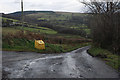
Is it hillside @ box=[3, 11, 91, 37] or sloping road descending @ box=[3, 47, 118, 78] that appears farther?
hillside @ box=[3, 11, 91, 37]

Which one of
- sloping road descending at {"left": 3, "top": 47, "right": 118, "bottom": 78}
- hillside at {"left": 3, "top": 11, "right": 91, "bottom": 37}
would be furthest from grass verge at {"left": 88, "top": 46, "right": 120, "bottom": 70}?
hillside at {"left": 3, "top": 11, "right": 91, "bottom": 37}

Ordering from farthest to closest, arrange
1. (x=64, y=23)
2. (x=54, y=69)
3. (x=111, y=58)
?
(x=64, y=23) < (x=111, y=58) < (x=54, y=69)

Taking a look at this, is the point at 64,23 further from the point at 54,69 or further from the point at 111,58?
the point at 54,69

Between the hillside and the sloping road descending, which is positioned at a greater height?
the hillside

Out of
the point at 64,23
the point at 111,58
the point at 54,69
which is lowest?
the point at 111,58

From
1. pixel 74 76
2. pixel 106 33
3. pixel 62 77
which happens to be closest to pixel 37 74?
pixel 62 77

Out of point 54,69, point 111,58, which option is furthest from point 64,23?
point 54,69

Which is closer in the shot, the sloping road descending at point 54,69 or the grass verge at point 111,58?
the sloping road descending at point 54,69

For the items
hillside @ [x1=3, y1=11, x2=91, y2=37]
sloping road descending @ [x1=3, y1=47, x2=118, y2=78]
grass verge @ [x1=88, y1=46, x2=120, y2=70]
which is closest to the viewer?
sloping road descending @ [x1=3, y1=47, x2=118, y2=78]

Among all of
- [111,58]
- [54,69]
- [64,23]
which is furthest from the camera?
[64,23]

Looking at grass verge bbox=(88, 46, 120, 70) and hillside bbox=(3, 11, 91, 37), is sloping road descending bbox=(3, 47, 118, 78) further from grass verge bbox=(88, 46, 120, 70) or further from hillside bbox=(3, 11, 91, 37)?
hillside bbox=(3, 11, 91, 37)

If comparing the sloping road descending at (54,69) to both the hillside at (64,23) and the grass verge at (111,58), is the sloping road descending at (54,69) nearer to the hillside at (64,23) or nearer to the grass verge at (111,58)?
the grass verge at (111,58)

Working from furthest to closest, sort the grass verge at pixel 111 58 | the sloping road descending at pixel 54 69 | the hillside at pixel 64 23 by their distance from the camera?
the hillside at pixel 64 23
the grass verge at pixel 111 58
the sloping road descending at pixel 54 69

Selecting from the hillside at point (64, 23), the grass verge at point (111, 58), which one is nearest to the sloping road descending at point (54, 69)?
the grass verge at point (111, 58)
